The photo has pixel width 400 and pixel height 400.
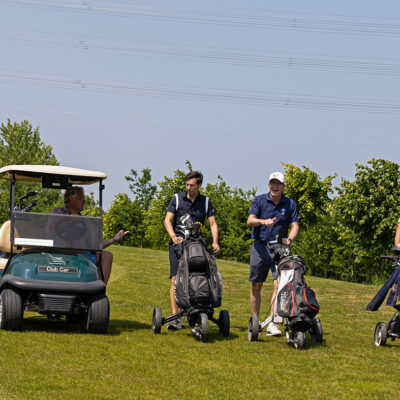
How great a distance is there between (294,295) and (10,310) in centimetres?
324

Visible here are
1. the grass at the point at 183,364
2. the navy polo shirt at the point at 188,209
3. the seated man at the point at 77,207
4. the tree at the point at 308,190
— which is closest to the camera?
the grass at the point at 183,364

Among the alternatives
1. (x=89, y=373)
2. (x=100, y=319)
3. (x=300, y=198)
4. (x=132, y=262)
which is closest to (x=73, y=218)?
(x=100, y=319)

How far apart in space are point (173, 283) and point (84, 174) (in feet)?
6.22

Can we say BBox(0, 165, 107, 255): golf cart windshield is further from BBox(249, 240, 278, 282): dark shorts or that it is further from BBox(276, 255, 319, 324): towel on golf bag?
BBox(276, 255, 319, 324): towel on golf bag

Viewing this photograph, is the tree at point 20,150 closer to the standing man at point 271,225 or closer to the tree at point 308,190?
the tree at point 308,190

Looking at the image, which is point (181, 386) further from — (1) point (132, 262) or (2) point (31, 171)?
(1) point (132, 262)

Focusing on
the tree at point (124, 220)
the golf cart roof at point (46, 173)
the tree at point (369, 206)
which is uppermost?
the golf cart roof at point (46, 173)

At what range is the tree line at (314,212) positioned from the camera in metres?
47.8

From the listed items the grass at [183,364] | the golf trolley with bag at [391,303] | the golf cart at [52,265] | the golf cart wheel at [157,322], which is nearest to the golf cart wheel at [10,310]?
the golf cart at [52,265]

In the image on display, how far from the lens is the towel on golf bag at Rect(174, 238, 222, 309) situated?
8211mm

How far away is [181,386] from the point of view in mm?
5719

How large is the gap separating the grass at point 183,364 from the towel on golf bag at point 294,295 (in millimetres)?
434

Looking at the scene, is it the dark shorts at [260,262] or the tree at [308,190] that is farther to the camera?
the tree at [308,190]

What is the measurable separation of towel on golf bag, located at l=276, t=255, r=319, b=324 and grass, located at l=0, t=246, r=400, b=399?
43 cm
